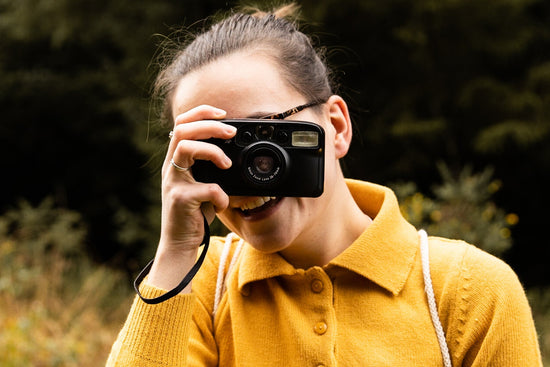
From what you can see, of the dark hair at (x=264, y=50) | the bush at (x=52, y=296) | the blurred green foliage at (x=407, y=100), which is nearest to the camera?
the dark hair at (x=264, y=50)

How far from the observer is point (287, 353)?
1318 millimetres

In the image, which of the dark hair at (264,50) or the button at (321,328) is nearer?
the button at (321,328)

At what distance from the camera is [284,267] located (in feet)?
4.52

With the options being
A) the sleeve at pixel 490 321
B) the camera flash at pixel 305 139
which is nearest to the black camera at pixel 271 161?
the camera flash at pixel 305 139

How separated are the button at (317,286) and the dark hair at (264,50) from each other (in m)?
0.43

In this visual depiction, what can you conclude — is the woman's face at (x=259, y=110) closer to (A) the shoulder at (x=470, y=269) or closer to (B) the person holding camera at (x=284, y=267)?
(B) the person holding camera at (x=284, y=267)

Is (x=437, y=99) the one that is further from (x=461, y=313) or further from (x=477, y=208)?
(x=461, y=313)

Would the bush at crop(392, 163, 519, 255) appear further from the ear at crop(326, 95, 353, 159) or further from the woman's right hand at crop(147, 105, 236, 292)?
the woman's right hand at crop(147, 105, 236, 292)

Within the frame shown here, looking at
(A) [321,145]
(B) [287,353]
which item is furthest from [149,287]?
(A) [321,145]

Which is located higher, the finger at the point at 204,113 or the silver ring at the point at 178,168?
the finger at the point at 204,113

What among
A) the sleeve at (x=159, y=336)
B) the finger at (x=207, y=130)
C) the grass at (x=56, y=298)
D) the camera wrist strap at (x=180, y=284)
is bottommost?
the grass at (x=56, y=298)

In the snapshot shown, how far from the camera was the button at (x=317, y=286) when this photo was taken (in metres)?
1.35

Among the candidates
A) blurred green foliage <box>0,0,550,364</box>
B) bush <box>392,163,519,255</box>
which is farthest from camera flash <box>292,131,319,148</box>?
blurred green foliage <box>0,0,550,364</box>

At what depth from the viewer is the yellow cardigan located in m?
1.25
